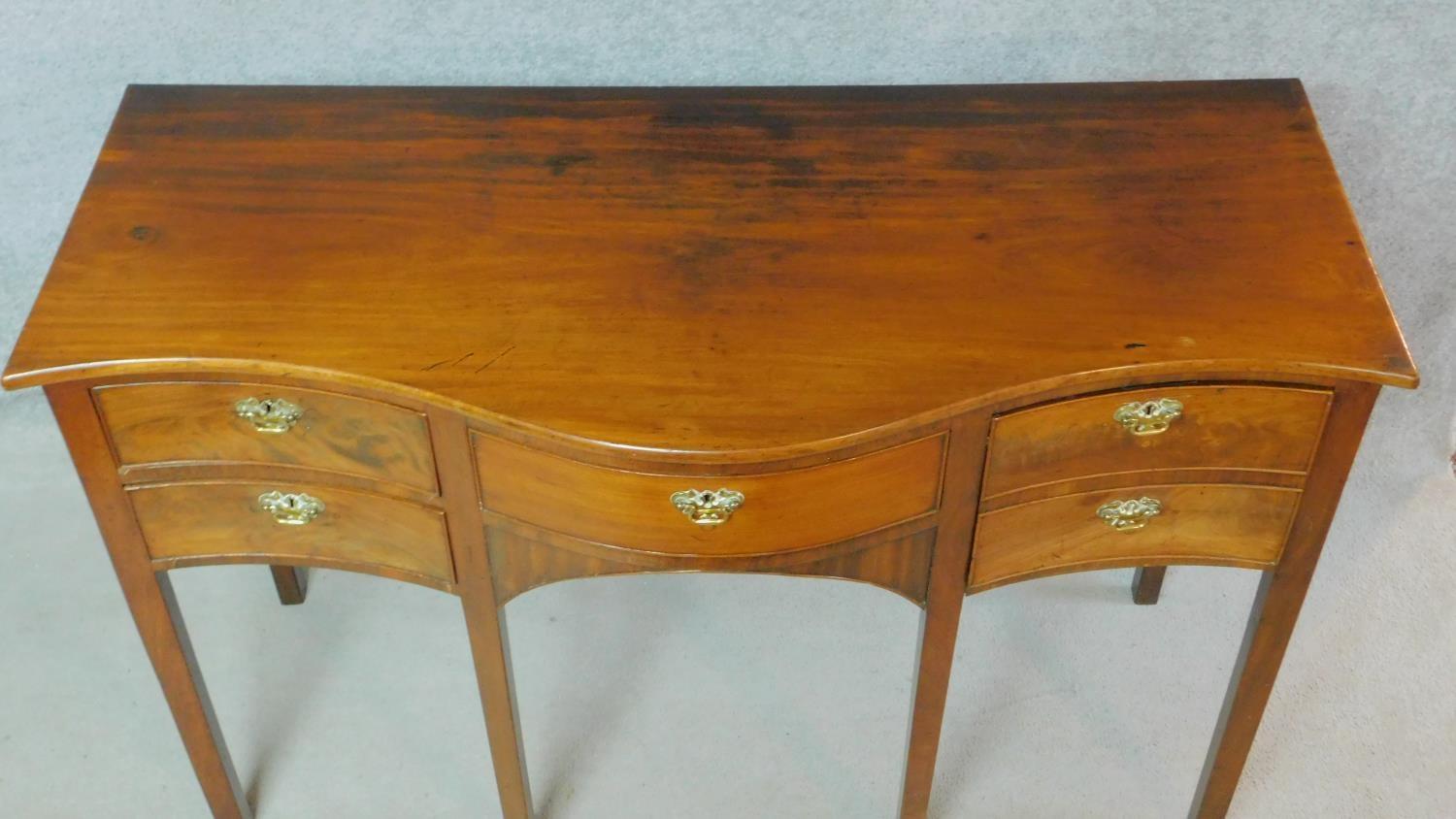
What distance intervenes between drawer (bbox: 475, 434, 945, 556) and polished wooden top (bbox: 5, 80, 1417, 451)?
0.23 ft

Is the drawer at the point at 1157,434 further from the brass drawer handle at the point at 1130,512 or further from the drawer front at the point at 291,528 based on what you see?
the drawer front at the point at 291,528

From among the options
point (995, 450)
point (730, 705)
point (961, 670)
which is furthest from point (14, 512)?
point (995, 450)

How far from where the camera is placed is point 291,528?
1266mm

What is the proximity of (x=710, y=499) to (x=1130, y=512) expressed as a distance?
373 mm

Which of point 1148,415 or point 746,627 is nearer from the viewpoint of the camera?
point 1148,415

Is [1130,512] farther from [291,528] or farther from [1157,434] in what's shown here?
[291,528]

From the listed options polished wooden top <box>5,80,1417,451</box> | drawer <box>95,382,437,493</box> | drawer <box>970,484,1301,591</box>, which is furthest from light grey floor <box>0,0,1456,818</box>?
drawer <box>95,382,437,493</box>

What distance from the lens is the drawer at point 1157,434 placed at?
1.14 m

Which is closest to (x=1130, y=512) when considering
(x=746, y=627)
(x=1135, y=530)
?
(x=1135, y=530)

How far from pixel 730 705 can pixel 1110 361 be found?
2.41 feet

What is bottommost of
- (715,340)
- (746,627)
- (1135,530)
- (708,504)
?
(746,627)

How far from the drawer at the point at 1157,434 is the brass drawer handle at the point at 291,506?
1.83 ft

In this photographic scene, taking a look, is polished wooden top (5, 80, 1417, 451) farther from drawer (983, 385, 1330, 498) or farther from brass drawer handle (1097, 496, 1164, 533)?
brass drawer handle (1097, 496, 1164, 533)

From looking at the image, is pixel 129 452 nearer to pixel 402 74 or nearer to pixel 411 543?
pixel 411 543
